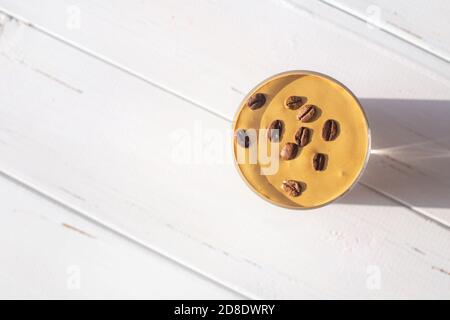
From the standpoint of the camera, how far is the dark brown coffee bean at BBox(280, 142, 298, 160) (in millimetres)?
620

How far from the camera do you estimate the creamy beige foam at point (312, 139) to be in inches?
24.2

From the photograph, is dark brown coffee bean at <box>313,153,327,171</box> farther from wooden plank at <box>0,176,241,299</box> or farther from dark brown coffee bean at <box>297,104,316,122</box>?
wooden plank at <box>0,176,241,299</box>

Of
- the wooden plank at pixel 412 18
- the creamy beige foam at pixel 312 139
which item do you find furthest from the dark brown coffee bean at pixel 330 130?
the wooden plank at pixel 412 18

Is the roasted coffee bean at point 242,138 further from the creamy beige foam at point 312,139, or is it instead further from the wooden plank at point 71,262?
the wooden plank at point 71,262

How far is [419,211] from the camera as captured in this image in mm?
686

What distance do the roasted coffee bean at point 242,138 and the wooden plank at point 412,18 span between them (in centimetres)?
22

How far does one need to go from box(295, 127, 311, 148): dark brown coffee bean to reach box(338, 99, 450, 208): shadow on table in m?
0.11

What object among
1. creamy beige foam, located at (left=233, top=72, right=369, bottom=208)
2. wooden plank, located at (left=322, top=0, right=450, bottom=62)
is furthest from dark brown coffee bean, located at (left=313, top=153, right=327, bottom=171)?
wooden plank, located at (left=322, top=0, right=450, bottom=62)

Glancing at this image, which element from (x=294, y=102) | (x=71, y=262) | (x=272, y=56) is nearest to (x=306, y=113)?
(x=294, y=102)

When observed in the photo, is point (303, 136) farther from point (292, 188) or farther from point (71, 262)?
point (71, 262)

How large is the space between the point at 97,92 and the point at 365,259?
424 mm
